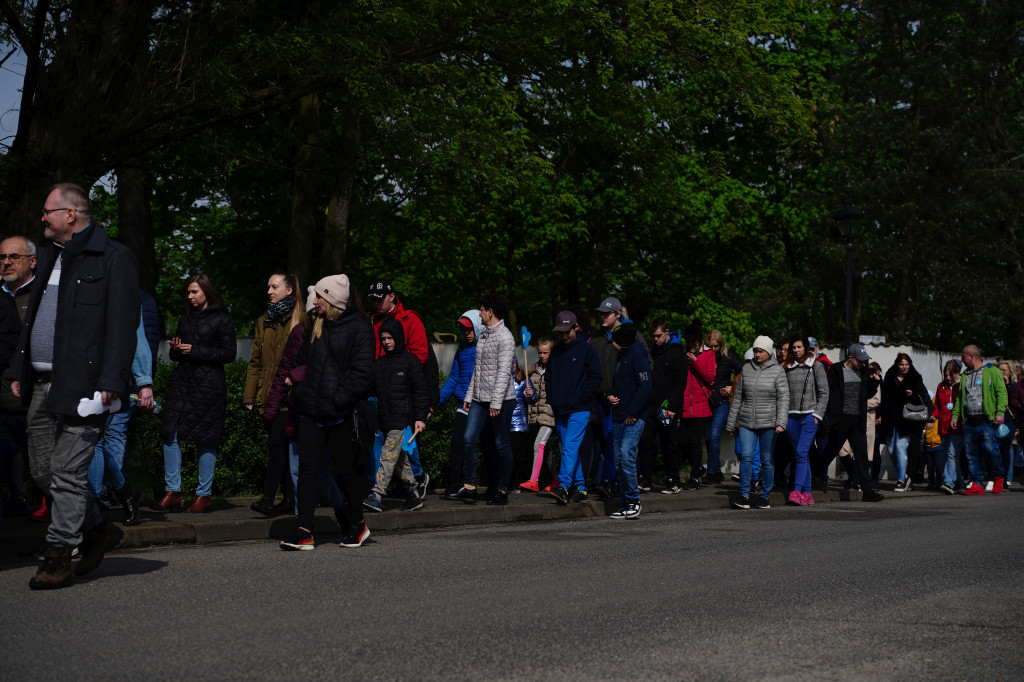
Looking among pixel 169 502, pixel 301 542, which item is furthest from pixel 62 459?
pixel 169 502

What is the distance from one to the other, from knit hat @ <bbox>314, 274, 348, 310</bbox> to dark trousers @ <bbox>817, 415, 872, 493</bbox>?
30.6 feet

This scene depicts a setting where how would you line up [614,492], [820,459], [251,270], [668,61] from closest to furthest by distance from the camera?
1. [614,492]
2. [820,459]
3. [668,61]
4. [251,270]

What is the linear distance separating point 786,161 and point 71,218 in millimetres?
33027

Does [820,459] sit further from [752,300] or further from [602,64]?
[752,300]

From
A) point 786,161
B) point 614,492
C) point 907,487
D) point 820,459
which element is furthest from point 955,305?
point 614,492

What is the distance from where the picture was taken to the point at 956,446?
60.1 feet

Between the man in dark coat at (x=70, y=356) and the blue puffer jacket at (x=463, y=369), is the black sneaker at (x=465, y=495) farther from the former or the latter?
the man in dark coat at (x=70, y=356)

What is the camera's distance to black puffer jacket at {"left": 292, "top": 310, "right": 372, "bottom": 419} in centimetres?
859

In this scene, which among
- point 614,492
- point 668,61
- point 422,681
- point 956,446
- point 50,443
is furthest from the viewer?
point 668,61

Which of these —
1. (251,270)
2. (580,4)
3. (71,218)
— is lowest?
(71,218)

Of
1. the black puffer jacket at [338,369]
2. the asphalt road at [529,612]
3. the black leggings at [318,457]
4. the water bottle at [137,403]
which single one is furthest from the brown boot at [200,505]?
the black puffer jacket at [338,369]

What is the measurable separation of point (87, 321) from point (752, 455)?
9023mm

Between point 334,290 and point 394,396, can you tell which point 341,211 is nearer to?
point 394,396

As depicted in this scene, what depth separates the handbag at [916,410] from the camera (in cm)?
1850
